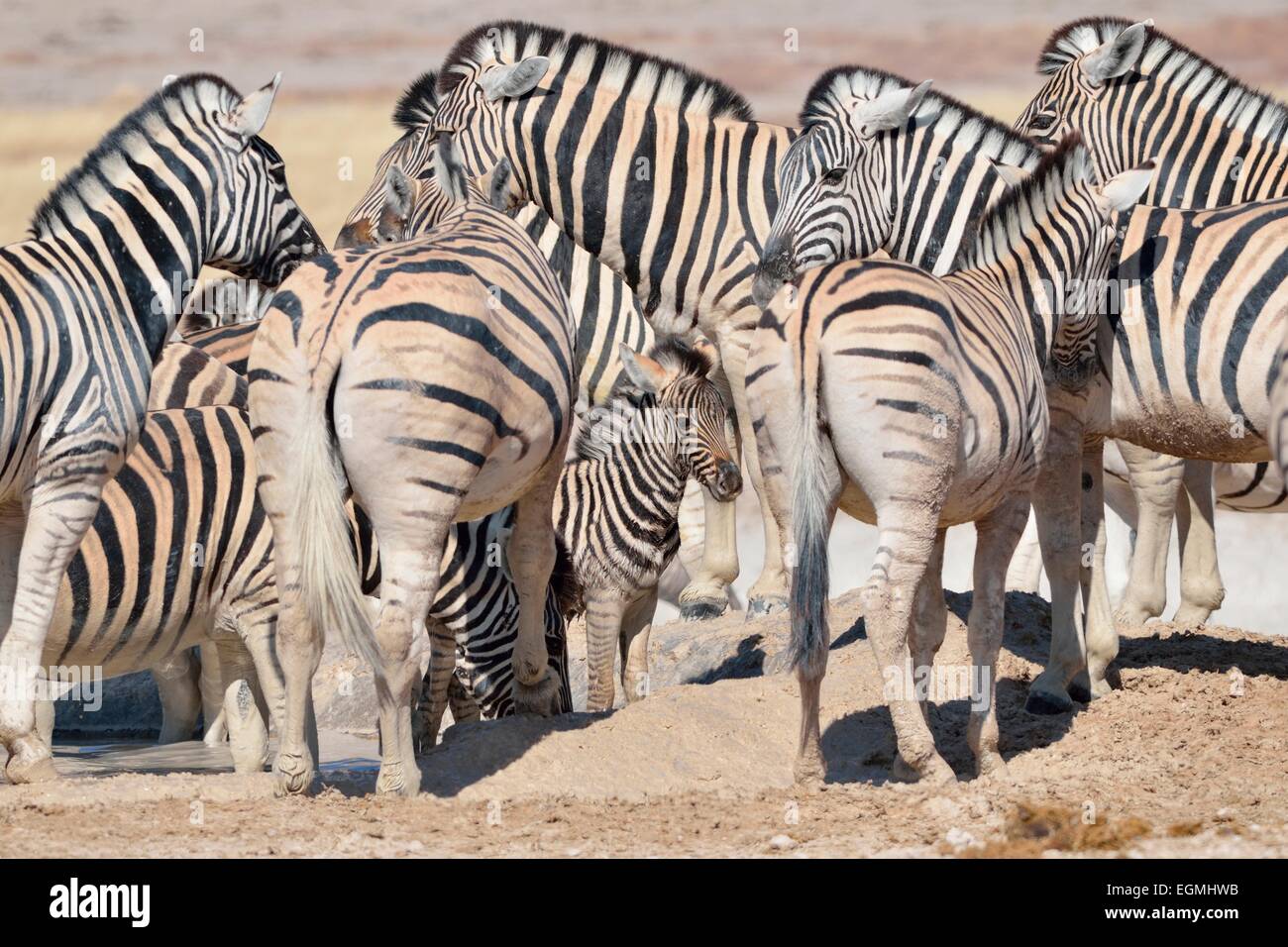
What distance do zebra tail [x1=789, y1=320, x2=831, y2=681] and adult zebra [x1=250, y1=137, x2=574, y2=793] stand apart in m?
1.10

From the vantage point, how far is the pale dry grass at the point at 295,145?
23594mm

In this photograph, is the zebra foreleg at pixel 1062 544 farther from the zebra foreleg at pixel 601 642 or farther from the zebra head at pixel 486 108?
the zebra head at pixel 486 108

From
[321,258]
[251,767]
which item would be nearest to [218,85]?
[321,258]

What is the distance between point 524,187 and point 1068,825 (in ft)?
18.0

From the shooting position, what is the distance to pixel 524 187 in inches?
381

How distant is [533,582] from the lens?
7363 mm

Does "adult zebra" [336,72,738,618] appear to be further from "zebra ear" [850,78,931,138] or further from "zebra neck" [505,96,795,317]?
"zebra ear" [850,78,931,138]

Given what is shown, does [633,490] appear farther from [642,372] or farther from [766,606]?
[766,606]

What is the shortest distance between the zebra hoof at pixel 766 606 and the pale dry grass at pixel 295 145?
14293 mm

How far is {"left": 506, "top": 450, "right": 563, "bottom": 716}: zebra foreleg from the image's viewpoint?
7.25 m

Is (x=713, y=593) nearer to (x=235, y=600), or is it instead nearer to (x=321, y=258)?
(x=235, y=600)

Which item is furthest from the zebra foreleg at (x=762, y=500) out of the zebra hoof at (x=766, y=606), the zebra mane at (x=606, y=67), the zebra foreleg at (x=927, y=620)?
the zebra foreleg at (x=927, y=620)

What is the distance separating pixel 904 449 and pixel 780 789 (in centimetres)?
140

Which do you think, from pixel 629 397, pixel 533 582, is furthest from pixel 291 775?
pixel 629 397
